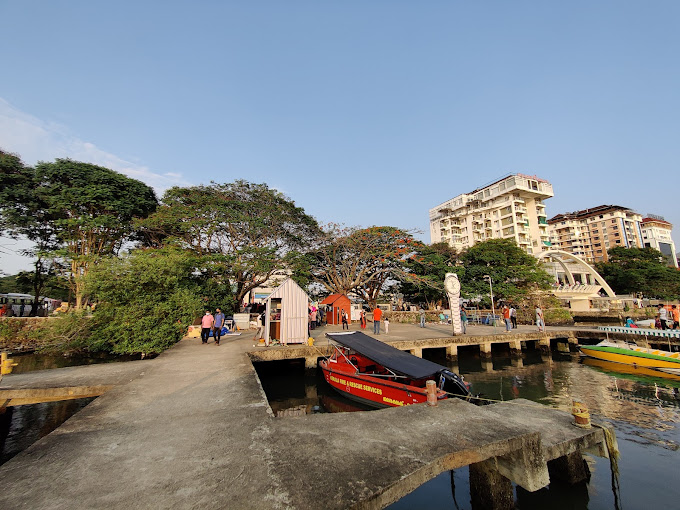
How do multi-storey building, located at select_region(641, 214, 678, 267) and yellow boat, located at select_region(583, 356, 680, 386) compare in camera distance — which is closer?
yellow boat, located at select_region(583, 356, 680, 386)

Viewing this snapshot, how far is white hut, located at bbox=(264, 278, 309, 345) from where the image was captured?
12.3 meters

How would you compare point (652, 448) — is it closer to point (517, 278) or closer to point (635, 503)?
point (635, 503)

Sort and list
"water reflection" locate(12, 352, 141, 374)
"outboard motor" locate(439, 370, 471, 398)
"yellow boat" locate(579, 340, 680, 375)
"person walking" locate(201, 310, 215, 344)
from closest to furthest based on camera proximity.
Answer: "outboard motor" locate(439, 370, 471, 398) < "yellow boat" locate(579, 340, 680, 375) < "person walking" locate(201, 310, 215, 344) < "water reflection" locate(12, 352, 141, 374)

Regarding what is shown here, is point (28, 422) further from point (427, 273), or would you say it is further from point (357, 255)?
point (427, 273)

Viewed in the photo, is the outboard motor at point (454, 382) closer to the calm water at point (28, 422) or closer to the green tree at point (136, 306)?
the calm water at point (28, 422)

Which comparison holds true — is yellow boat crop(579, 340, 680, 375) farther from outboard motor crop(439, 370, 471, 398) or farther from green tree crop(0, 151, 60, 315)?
green tree crop(0, 151, 60, 315)

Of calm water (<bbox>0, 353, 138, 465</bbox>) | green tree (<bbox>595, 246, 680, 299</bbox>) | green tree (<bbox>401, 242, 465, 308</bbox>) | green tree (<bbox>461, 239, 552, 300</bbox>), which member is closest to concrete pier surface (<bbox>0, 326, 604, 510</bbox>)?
calm water (<bbox>0, 353, 138, 465</bbox>)

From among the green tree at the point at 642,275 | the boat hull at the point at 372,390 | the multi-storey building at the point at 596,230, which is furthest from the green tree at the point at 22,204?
the multi-storey building at the point at 596,230

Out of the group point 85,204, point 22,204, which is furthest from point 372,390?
point 22,204

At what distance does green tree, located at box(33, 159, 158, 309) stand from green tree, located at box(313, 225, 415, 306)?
16298 mm

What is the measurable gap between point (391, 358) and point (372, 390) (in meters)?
1.26

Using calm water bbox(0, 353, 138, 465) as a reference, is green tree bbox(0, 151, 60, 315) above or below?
above

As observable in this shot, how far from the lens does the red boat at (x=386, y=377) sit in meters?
7.68

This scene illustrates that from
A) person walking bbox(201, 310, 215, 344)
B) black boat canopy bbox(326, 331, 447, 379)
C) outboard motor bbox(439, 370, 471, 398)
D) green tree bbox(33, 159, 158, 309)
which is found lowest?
outboard motor bbox(439, 370, 471, 398)
